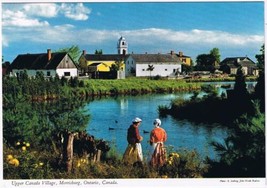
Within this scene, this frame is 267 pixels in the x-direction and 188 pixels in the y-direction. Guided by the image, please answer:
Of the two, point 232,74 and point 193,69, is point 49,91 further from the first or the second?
point 232,74

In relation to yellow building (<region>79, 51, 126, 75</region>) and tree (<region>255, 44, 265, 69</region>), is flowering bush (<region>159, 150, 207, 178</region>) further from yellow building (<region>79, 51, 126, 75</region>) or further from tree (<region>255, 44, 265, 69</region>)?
yellow building (<region>79, 51, 126, 75</region>)

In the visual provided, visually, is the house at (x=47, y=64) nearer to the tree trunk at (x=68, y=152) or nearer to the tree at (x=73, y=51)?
the tree at (x=73, y=51)

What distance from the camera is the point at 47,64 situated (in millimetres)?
6234

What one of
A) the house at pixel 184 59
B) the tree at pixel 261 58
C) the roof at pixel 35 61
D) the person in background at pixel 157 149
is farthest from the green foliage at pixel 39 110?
the tree at pixel 261 58

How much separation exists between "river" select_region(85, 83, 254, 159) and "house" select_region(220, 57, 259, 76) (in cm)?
67

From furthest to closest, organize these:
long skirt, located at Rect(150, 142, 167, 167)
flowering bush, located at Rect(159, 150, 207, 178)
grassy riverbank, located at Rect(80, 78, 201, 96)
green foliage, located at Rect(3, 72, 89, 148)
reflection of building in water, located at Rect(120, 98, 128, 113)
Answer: reflection of building in water, located at Rect(120, 98, 128, 113)
grassy riverbank, located at Rect(80, 78, 201, 96)
green foliage, located at Rect(3, 72, 89, 148)
long skirt, located at Rect(150, 142, 167, 167)
flowering bush, located at Rect(159, 150, 207, 178)

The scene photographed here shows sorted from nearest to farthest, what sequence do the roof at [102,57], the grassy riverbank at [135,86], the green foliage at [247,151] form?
the green foliage at [247,151]
the roof at [102,57]
the grassy riverbank at [135,86]

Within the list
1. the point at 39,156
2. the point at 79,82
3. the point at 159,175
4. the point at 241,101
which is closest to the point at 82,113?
the point at 79,82

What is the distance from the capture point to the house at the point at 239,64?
6149 millimetres

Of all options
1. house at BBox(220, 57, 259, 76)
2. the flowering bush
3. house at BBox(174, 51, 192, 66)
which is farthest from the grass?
house at BBox(220, 57, 259, 76)

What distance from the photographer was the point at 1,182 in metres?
5.23

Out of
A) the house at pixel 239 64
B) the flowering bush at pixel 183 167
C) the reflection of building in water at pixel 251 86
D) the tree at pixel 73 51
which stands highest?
the tree at pixel 73 51

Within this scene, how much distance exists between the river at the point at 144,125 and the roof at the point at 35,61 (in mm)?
685

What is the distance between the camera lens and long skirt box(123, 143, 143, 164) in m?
5.52
